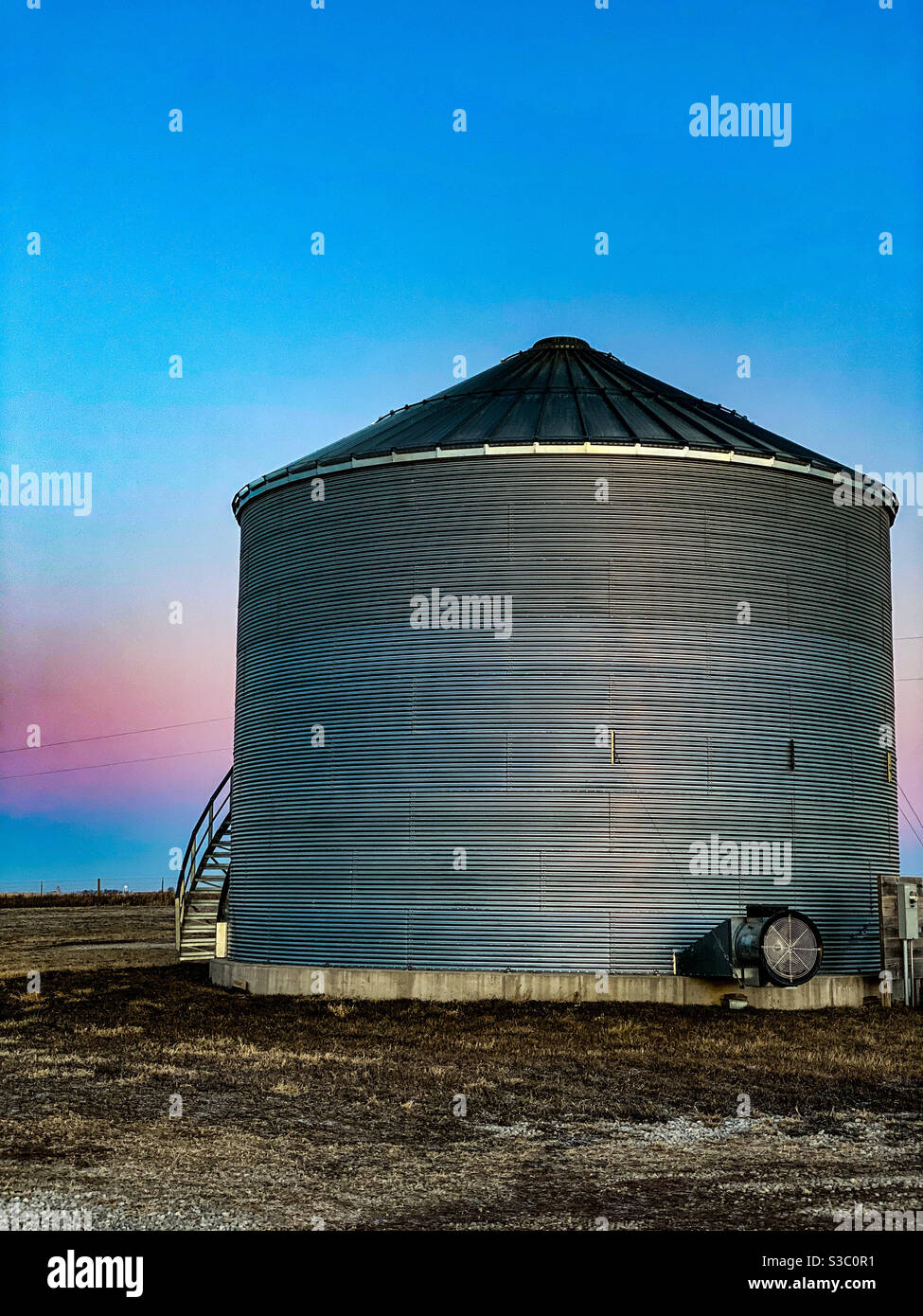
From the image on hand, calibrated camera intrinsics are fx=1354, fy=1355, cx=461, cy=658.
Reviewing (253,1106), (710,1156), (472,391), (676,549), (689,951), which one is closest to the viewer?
(710,1156)

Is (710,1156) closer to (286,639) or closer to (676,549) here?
(676,549)

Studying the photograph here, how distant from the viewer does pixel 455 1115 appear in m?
14.5

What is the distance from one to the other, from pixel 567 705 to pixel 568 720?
261 mm

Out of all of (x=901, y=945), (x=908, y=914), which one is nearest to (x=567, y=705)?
(x=908, y=914)

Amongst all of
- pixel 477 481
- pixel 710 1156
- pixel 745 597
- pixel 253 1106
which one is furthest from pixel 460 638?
pixel 710 1156

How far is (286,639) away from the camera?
27.7 metres

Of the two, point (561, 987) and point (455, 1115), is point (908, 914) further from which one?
point (455, 1115)

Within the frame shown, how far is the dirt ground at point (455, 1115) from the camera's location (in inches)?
417

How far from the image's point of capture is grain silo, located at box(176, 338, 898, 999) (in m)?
24.3

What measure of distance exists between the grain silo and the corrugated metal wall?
5 cm

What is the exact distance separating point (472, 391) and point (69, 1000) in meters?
15.2

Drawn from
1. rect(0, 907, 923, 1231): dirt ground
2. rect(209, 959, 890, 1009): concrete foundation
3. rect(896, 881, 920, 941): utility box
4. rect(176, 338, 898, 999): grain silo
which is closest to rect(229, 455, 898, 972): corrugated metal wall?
rect(176, 338, 898, 999): grain silo

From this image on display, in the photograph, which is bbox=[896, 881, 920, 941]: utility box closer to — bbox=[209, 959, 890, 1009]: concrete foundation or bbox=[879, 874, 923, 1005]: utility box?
bbox=[879, 874, 923, 1005]: utility box
